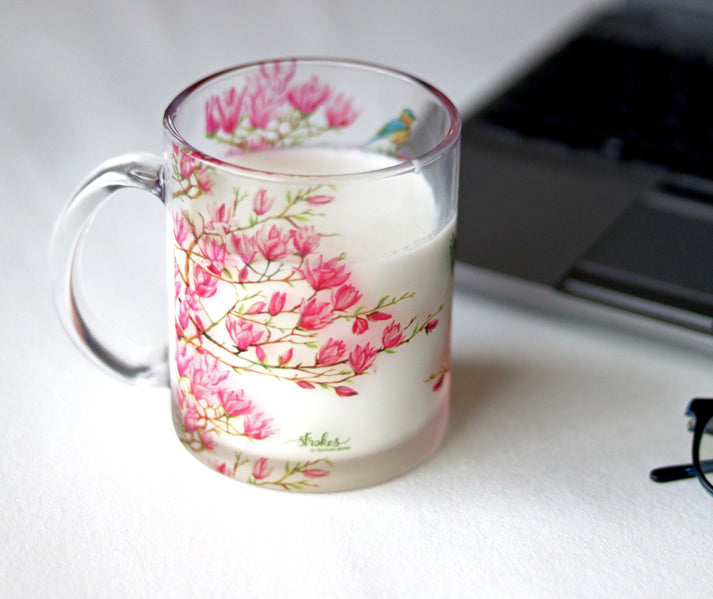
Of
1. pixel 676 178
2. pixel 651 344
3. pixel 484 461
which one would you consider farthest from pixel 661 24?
pixel 484 461

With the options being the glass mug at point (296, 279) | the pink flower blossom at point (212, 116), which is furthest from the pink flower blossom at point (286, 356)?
the pink flower blossom at point (212, 116)

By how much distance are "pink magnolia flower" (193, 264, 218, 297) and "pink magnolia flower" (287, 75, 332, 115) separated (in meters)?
0.12

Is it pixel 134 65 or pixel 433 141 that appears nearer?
pixel 433 141

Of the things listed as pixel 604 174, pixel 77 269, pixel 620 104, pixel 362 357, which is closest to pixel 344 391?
pixel 362 357

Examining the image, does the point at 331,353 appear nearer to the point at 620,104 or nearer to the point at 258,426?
the point at 258,426

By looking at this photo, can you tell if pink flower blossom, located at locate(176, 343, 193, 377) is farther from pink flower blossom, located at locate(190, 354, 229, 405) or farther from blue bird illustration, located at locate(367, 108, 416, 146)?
blue bird illustration, located at locate(367, 108, 416, 146)

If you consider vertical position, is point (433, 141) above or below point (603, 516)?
above

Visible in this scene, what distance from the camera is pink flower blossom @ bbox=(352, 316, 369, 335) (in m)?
0.42

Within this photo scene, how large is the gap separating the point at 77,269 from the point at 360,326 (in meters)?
0.14

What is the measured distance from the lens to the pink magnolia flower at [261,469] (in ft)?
1.48

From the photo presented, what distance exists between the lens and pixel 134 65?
0.83 meters

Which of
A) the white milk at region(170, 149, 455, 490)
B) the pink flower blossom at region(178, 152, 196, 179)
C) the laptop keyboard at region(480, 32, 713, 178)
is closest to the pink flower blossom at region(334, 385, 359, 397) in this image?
the white milk at region(170, 149, 455, 490)

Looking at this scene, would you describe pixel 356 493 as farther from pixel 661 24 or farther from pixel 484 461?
pixel 661 24

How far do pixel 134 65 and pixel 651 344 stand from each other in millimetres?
462
